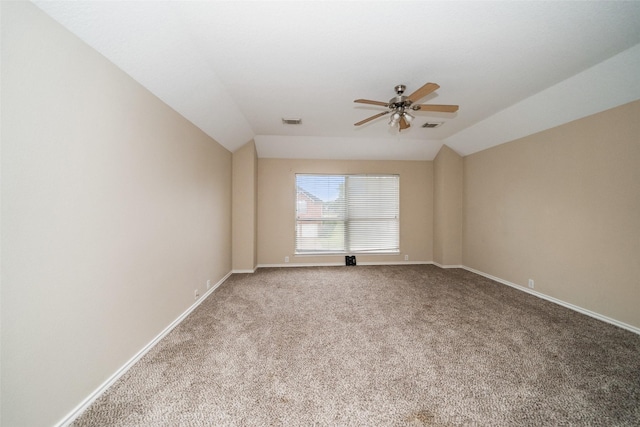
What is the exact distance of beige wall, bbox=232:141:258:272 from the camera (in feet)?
14.8

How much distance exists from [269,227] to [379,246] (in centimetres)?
258

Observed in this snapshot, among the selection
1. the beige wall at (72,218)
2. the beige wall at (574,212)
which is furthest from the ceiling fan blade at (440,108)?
the beige wall at (72,218)

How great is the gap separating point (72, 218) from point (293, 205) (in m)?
3.82

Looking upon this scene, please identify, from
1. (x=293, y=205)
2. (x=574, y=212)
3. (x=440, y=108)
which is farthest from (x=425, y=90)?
(x=293, y=205)

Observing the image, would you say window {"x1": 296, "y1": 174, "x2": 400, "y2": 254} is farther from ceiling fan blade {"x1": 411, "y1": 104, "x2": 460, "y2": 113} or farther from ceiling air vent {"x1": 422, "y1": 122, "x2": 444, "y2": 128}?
ceiling fan blade {"x1": 411, "y1": 104, "x2": 460, "y2": 113}

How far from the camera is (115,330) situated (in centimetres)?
169

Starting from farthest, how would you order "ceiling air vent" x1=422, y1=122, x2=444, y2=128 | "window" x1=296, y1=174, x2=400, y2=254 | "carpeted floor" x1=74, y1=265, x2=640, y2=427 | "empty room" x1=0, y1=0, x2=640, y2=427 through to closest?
"window" x1=296, y1=174, x2=400, y2=254
"ceiling air vent" x1=422, y1=122, x2=444, y2=128
"carpeted floor" x1=74, y1=265, x2=640, y2=427
"empty room" x1=0, y1=0, x2=640, y2=427

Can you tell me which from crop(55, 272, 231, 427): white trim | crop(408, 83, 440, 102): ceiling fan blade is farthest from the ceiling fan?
crop(55, 272, 231, 427): white trim

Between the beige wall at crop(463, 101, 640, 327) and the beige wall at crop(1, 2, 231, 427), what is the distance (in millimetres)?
4860

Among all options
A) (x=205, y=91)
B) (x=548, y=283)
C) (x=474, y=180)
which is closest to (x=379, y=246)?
(x=474, y=180)

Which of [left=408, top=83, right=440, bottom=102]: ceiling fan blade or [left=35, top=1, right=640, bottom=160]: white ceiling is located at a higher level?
[left=35, top=1, right=640, bottom=160]: white ceiling

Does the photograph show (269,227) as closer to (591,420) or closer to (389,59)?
(389,59)

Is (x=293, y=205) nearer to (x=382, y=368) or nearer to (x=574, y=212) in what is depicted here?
(x=382, y=368)

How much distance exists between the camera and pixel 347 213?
5.23m
